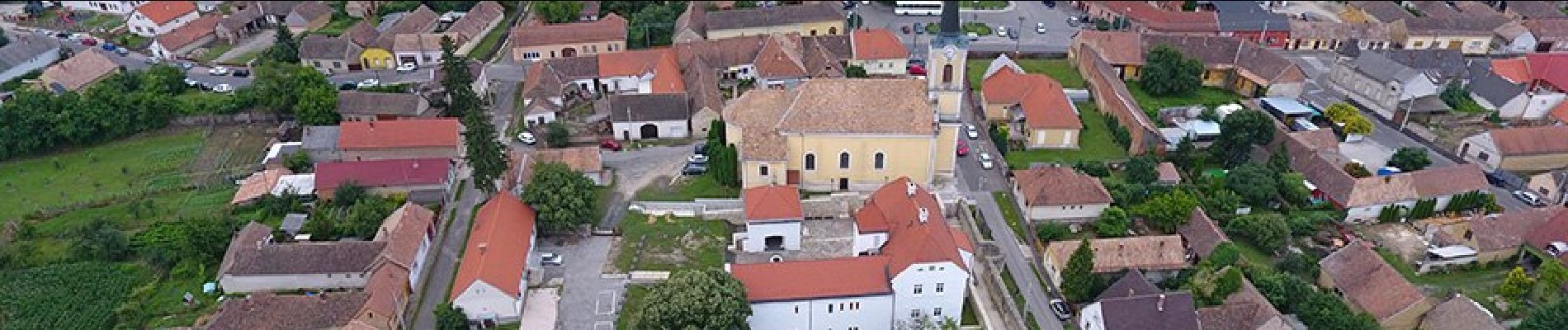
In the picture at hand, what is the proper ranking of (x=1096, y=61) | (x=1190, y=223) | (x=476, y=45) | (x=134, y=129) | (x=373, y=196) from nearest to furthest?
(x=1190, y=223) < (x=373, y=196) < (x=134, y=129) < (x=1096, y=61) < (x=476, y=45)

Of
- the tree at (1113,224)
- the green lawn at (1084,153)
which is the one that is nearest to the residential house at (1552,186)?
the green lawn at (1084,153)

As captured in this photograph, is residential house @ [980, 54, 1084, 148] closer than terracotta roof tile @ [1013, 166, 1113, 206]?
No

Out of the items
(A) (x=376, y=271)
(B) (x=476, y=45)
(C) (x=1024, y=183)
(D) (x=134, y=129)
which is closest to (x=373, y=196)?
(A) (x=376, y=271)

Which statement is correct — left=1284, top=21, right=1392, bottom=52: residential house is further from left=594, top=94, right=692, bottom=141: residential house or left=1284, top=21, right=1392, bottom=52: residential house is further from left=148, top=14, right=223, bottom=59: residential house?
left=148, top=14, right=223, bottom=59: residential house

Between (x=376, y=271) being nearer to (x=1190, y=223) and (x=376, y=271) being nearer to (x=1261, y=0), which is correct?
(x=1190, y=223)

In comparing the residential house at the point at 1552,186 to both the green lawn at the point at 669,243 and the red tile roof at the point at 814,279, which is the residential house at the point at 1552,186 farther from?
the green lawn at the point at 669,243

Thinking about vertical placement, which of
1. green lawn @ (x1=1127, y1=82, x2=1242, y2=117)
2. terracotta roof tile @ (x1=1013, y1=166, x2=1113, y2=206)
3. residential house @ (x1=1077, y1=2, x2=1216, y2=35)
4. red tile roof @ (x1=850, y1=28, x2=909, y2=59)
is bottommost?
green lawn @ (x1=1127, y1=82, x2=1242, y2=117)

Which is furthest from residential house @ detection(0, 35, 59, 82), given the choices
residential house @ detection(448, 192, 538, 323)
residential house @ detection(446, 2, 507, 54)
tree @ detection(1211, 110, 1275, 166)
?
tree @ detection(1211, 110, 1275, 166)
